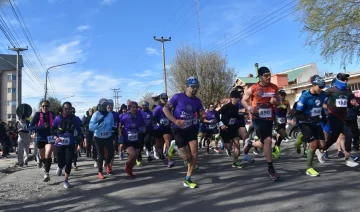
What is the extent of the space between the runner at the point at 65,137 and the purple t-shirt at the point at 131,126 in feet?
3.90

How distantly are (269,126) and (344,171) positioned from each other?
1.92 m

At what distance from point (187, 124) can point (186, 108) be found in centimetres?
31

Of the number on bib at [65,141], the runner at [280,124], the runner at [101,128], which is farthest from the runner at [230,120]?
the number on bib at [65,141]

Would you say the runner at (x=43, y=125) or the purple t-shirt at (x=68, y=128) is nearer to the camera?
the purple t-shirt at (x=68, y=128)

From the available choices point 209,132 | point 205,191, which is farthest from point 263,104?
point 209,132

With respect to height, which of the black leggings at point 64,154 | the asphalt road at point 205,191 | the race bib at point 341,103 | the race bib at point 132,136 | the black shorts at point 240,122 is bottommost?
the asphalt road at point 205,191

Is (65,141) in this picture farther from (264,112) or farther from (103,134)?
(264,112)

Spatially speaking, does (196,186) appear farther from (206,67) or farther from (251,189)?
(206,67)

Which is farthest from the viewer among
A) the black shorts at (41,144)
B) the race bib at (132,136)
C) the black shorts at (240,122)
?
Answer: the black shorts at (41,144)

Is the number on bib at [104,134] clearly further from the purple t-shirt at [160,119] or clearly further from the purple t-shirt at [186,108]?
the purple t-shirt at [160,119]

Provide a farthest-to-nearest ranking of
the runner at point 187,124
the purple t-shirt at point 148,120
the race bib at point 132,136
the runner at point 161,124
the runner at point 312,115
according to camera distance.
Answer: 1. the purple t-shirt at point 148,120
2. the runner at point 161,124
3. the race bib at point 132,136
4. the runner at point 312,115
5. the runner at point 187,124

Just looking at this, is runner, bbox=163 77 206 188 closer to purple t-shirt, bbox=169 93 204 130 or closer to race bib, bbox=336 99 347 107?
purple t-shirt, bbox=169 93 204 130

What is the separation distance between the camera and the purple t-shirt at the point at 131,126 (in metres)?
8.02

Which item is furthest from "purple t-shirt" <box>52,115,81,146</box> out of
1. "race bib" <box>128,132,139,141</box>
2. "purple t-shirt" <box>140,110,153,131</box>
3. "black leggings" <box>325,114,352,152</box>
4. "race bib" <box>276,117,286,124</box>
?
"black leggings" <box>325,114,352,152</box>
